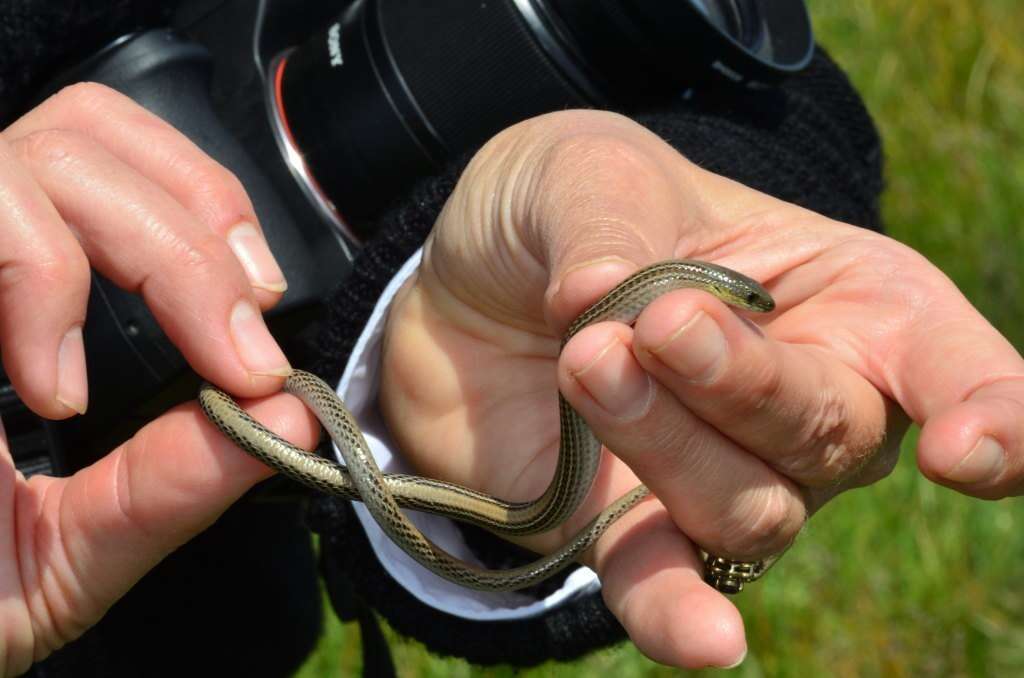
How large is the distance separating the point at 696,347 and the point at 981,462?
0.27m

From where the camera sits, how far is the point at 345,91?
1.76 metres

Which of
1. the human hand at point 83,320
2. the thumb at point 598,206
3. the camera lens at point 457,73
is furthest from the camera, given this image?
the camera lens at point 457,73

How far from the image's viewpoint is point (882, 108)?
3562mm

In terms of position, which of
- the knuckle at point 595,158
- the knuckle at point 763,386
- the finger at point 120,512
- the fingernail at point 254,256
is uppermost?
the fingernail at point 254,256

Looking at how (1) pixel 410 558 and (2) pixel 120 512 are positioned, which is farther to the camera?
(1) pixel 410 558

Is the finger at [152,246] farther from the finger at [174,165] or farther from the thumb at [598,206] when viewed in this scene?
the thumb at [598,206]

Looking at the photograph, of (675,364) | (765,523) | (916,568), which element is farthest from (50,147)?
(916,568)

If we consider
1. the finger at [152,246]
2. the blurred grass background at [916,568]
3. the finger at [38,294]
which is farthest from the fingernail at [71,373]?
the blurred grass background at [916,568]

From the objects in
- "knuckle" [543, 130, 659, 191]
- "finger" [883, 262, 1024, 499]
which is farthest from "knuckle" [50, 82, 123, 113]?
"finger" [883, 262, 1024, 499]

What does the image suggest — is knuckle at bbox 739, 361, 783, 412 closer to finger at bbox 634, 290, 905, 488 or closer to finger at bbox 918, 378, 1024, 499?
finger at bbox 634, 290, 905, 488

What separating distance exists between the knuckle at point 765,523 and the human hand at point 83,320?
582 mm

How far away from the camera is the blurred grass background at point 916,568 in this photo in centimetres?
248

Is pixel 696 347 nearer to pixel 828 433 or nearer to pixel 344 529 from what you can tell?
pixel 828 433

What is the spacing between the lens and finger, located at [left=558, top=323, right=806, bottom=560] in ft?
3.71
